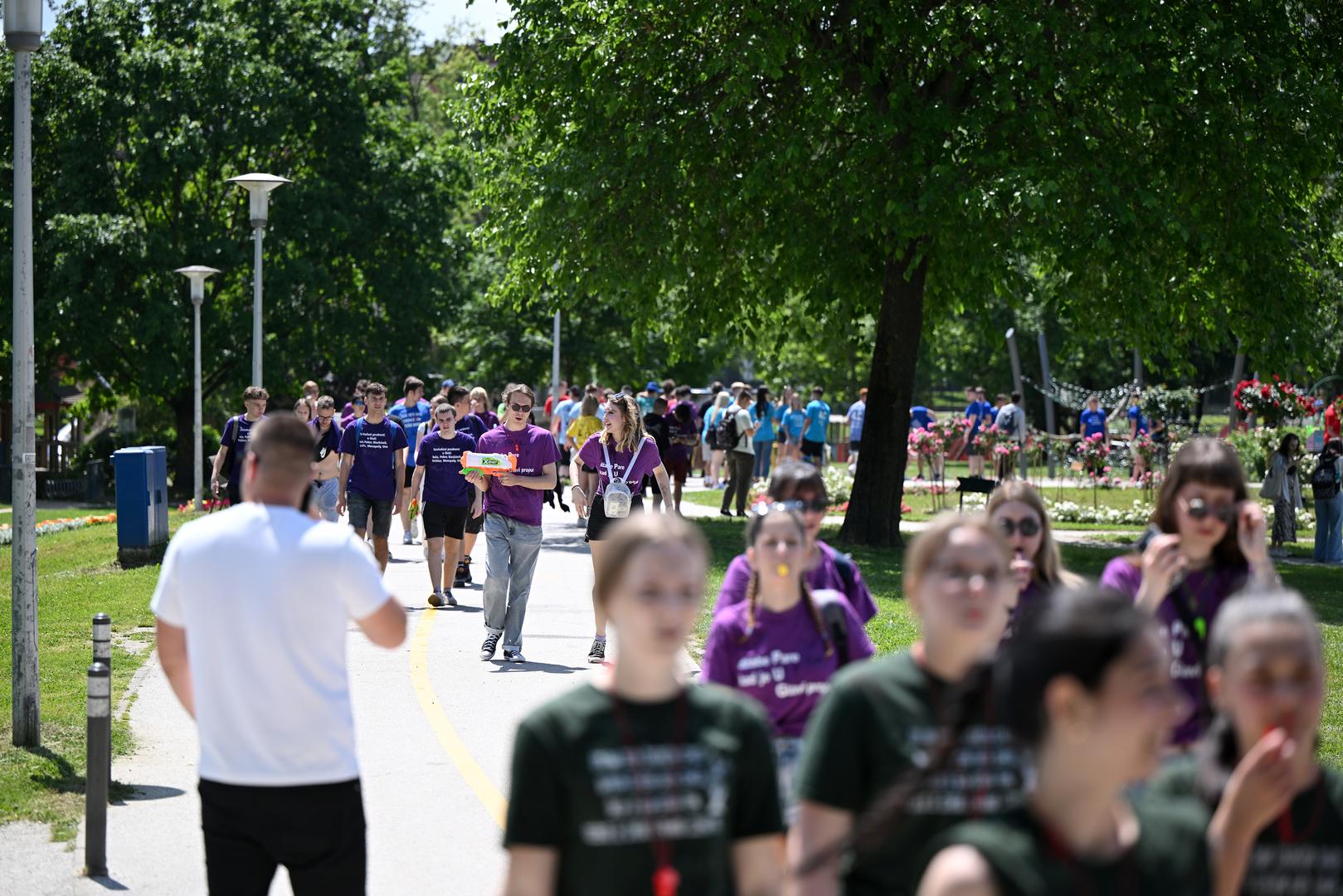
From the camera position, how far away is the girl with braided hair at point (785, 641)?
4930mm

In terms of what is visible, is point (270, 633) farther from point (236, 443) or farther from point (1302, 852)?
point (236, 443)

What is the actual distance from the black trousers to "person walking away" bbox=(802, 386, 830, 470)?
25.5 m

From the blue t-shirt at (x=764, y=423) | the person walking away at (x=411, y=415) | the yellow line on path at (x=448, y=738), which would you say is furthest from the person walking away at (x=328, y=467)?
the blue t-shirt at (x=764, y=423)

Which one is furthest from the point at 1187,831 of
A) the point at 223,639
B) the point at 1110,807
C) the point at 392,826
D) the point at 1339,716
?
the point at 1339,716

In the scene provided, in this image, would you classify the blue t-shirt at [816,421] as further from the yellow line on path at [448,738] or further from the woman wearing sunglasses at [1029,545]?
the woman wearing sunglasses at [1029,545]

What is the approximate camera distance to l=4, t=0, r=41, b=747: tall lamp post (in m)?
9.02

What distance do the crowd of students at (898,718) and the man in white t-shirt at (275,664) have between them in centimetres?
1

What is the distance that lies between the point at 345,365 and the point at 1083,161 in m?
24.3

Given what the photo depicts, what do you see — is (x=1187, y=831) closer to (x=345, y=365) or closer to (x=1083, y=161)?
(x=1083, y=161)

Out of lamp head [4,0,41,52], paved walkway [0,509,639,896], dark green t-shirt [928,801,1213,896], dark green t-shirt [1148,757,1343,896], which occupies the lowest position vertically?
paved walkway [0,509,639,896]

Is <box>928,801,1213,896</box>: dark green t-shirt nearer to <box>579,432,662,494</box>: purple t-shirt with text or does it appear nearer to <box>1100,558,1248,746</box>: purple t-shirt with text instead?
<box>1100,558,1248,746</box>: purple t-shirt with text

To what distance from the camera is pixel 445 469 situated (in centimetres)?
1491

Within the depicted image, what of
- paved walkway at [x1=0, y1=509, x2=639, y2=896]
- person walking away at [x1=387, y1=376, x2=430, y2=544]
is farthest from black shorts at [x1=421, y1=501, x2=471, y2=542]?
person walking away at [x1=387, y1=376, x2=430, y2=544]

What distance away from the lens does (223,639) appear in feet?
14.9
